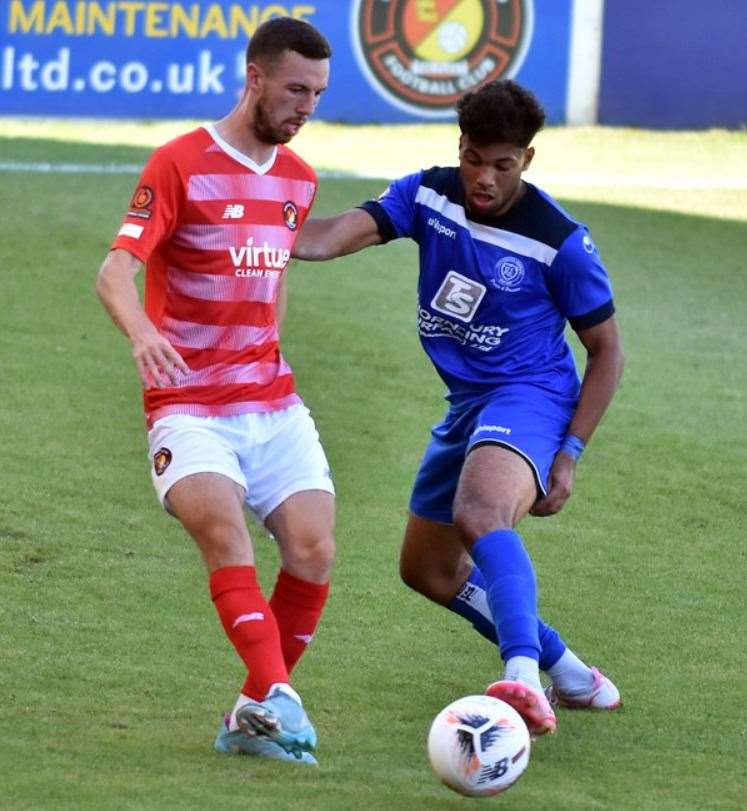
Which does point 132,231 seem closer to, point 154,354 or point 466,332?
point 154,354

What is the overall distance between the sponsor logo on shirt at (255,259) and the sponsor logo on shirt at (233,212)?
0.25ft

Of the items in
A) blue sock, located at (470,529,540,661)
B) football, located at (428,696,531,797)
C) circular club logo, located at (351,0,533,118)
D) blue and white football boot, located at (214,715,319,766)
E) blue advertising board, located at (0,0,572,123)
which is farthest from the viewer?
circular club logo, located at (351,0,533,118)

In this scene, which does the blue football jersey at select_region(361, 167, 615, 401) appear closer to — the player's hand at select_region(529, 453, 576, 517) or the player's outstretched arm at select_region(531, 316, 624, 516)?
the player's outstretched arm at select_region(531, 316, 624, 516)

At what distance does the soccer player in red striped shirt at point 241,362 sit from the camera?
16.3ft

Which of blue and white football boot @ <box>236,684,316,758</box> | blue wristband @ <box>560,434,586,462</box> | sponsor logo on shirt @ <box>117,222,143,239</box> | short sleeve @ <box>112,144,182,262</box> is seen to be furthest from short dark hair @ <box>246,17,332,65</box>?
blue and white football boot @ <box>236,684,316,758</box>

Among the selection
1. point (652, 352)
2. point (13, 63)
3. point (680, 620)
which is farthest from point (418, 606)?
→ point (13, 63)

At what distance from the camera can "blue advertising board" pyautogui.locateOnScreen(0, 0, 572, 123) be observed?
1906 cm

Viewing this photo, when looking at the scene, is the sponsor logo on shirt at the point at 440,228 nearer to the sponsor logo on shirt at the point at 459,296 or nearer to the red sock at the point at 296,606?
the sponsor logo on shirt at the point at 459,296

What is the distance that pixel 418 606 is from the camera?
23.2 feet

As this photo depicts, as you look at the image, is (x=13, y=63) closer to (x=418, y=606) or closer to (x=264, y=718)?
(x=418, y=606)

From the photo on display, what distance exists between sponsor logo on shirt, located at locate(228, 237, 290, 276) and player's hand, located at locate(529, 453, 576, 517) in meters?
1.06

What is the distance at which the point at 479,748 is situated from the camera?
4500 mm

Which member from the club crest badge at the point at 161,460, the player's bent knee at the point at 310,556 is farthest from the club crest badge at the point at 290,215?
the player's bent knee at the point at 310,556

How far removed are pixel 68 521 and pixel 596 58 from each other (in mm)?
13252
